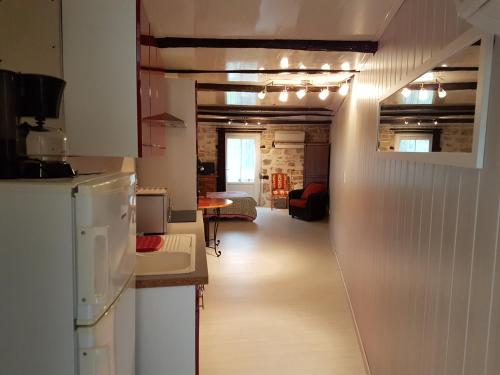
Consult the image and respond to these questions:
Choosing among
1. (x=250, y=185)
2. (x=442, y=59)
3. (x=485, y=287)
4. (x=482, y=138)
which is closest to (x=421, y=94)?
(x=442, y=59)

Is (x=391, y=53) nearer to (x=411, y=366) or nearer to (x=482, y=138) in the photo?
(x=482, y=138)

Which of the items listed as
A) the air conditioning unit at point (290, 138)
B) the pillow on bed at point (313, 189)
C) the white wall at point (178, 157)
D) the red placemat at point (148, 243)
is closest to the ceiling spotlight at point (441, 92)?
the red placemat at point (148, 243)

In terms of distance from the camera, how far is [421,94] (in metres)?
1.56

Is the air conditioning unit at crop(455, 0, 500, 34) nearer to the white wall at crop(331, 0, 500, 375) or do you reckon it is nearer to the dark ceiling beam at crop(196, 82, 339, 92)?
the white wall at crop(331, 0, 500, 375)

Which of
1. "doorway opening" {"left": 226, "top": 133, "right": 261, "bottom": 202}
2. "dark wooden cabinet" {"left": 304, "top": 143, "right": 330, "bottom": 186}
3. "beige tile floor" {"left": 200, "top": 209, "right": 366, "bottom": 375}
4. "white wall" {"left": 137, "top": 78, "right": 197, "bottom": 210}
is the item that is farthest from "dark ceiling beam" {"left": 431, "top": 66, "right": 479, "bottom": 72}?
"doorway opening" {"left": 226, "top": 133, "right": 261, "bottom": 202}

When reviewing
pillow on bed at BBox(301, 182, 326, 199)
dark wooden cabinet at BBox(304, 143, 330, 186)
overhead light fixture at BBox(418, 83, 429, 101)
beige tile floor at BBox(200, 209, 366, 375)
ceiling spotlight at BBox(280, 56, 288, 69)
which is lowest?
beige tile floor at BBox(200, 209, 366, 375)

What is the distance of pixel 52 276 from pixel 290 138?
7.86 meters

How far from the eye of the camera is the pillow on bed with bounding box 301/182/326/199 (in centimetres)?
755

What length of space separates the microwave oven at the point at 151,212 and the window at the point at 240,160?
631 centimetres

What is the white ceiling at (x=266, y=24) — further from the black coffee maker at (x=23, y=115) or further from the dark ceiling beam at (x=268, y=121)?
the dark ceiling beam at (x=268, y=121)

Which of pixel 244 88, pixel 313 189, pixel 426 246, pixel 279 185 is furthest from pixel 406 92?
pixel 279 185

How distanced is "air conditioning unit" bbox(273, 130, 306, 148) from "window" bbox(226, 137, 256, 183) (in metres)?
0.65

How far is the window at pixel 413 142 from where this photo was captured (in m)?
1.43

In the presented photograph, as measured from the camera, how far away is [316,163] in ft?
26.9
